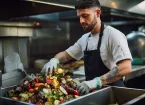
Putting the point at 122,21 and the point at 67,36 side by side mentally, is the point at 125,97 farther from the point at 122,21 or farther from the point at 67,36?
the point at 122,21

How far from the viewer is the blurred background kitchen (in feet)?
8.83

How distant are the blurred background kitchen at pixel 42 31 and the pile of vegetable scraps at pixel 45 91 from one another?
796 mm

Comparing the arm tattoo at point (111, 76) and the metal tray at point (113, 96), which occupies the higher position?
the arm tattoo at point (111, 76)

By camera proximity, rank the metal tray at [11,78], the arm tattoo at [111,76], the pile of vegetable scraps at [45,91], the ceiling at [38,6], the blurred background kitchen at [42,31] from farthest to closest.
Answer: the blurred background kitchen at [42,31]
the ceiling at [38,6]
the metal tray at [11,78]
the arm tattoo at [111,76]
the pile of vegetable scraps at [45,91]

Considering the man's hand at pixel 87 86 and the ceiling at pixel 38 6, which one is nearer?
the man's hand at pixel 87 86

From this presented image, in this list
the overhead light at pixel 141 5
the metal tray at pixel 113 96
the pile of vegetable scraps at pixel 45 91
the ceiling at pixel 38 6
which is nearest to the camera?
the pile of vegetable scraps at pixel 45 91

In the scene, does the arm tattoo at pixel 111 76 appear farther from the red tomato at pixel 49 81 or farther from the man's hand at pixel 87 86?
the red tomato at pixel 49 81

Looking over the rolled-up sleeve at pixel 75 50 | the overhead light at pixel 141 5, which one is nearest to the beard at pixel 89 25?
the rolled-up sleeve at pixel 75 50

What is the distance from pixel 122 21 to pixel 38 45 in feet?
6.98

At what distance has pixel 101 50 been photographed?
2.03m

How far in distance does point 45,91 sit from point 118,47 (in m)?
0.82

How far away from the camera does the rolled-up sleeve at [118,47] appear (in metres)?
1.87

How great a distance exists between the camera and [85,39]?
7.34 ft

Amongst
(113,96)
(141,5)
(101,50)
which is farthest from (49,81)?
(141,5)
